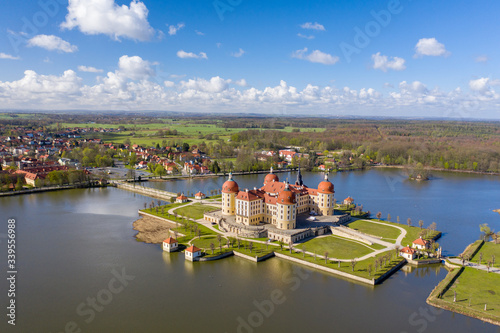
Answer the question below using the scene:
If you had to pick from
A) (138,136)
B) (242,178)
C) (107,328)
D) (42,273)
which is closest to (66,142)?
(138,136)

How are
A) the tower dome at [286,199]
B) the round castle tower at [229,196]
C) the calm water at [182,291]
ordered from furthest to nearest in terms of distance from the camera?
1. the round castle tower at [229,196]
2. the tower dome at [286,199]
3. the calm water at [182,291]

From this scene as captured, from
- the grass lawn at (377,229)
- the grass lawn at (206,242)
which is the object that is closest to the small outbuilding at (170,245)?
the grass lawn at (206,242)

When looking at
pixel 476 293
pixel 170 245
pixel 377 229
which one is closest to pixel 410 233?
pixel 377 229

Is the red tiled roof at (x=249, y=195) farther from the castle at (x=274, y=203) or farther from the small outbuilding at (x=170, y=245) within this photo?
the small outbuilding at (x=170, y=245)

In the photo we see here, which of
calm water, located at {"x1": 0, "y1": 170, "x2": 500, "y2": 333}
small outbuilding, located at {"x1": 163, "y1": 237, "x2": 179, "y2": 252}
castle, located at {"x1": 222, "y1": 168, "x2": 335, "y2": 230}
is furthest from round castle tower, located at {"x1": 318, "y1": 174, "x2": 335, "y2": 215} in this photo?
small outbuilding, located at {"x1": 163, "y1": 237, "x2": 179, "y2": 252}

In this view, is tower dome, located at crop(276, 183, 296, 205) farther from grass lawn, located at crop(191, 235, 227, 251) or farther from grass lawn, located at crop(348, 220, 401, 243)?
grass lawn, located at crop(348, 220, 401, 243)

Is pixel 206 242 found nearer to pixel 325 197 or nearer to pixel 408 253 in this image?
pixel 325 197
